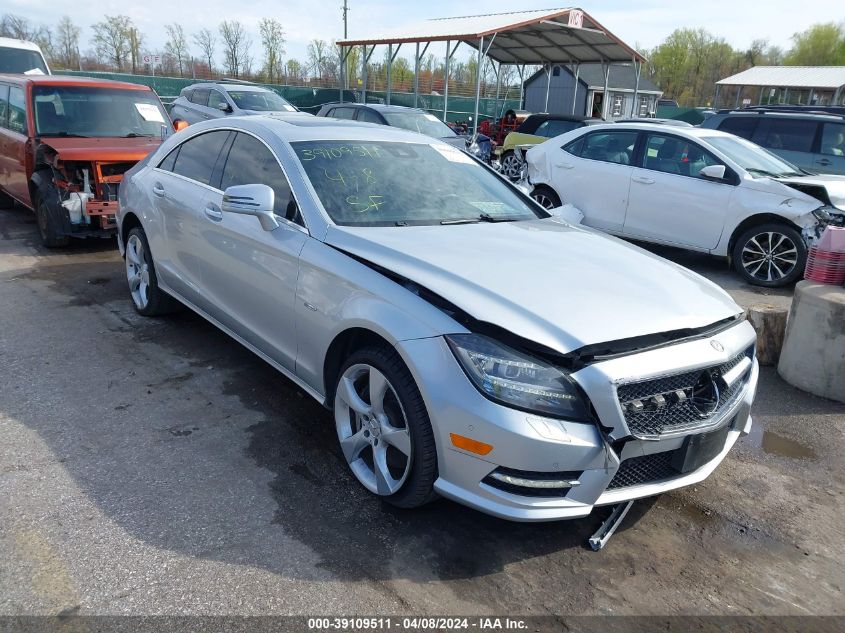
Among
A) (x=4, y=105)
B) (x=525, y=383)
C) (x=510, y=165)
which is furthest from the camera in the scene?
(x=510, y=165)

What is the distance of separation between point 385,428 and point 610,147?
262 inches

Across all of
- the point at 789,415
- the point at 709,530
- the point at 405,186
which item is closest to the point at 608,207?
the point at 789,415

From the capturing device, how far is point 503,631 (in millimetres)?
2451

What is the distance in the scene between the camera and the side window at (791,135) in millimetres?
10594

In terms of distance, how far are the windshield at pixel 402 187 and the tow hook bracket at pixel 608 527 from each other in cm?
175

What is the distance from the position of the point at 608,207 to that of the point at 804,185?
2.17 m

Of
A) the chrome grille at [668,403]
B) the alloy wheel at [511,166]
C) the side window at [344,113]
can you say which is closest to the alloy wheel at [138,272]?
the chrome grille at [668,403]

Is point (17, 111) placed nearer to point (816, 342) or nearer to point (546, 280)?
point (546, 280)

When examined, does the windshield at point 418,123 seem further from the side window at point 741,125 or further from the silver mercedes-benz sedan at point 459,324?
the silver mercedes-benz sedan at point 459,324

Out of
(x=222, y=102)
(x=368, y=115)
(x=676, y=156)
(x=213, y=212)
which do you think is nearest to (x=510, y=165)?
(x=368, y=115)

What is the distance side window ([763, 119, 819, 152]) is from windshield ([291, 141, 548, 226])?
8.46 meters

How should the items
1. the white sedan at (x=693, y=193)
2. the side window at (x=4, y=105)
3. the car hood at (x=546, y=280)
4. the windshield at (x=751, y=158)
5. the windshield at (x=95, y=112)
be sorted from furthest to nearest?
the side window at (x=4, y=105) < the windshield at (x=95, y=112) < the windshield at (x=751, y=158) < the white sedan at (x=693, y=193) < the car hood at (x=546, y=280)

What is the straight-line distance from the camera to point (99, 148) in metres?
7.18

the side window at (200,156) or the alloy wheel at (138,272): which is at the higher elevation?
the side window at (200,156)
